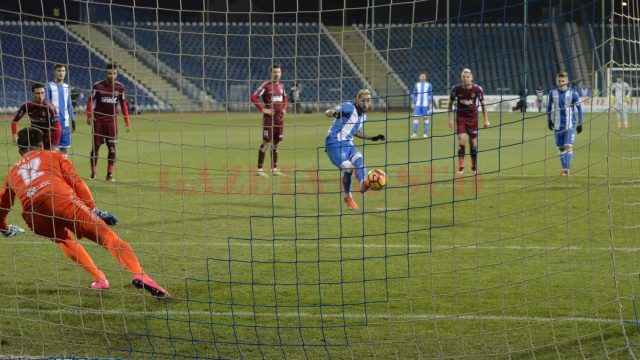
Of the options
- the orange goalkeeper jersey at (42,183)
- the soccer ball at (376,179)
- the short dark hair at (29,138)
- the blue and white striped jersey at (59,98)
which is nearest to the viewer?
the orange goalkeeper jersey at (42,183)

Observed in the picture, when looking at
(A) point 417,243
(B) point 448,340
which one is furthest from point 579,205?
(B) point 448,340

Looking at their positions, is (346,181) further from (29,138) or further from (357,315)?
(29,138)

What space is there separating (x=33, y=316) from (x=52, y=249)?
8.96ft

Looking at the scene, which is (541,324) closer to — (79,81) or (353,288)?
(353,288)

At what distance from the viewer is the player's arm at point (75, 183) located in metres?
6.64

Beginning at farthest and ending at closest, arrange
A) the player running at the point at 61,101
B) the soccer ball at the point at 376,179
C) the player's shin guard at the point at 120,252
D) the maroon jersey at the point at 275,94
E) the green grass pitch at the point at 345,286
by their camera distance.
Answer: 1. the maroon jersey at the point at 275,94
2. the player running at the point at 61,101
3. the soccer ball at the point at 376,179
4. the player's shin guard at the point at 120,252
5. the green grass pitch at the point at 345,286

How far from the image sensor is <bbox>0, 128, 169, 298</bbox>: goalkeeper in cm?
639

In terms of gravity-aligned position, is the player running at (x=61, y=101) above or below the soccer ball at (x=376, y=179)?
above

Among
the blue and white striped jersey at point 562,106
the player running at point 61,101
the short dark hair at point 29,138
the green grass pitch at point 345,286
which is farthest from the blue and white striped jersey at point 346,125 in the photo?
the player running at point 61,101

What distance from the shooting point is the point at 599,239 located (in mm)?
8914

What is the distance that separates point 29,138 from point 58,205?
607 millimetres

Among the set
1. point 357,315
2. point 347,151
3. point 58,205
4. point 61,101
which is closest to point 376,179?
point 347,151

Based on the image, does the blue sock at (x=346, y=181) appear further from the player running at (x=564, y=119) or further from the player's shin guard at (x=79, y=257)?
the player's shin guard at (x=79, y=257)

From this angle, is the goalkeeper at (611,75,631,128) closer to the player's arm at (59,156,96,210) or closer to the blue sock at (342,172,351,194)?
the blue sock at (342,172,351,194)
